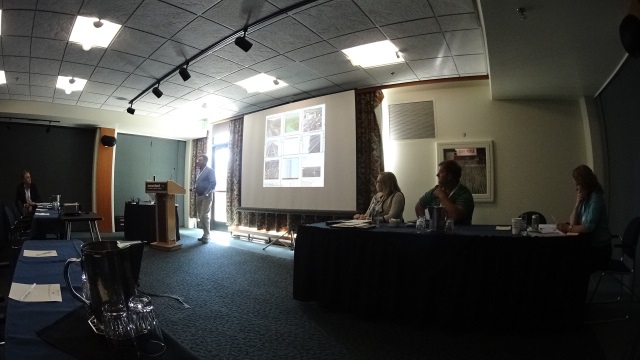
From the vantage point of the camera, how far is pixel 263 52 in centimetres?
358

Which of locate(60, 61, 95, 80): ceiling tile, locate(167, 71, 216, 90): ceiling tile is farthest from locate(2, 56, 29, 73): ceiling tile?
locate(167, 71, 216, 90): ceiling tile

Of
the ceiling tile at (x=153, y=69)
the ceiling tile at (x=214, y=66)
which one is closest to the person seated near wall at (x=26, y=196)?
the ceiling tile at (x=153, y=69)

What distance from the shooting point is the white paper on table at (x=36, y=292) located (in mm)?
753

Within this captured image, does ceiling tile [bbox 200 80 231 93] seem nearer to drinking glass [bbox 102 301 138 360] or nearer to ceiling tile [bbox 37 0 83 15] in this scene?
ceiling tile [bbox 37 0 83 15]

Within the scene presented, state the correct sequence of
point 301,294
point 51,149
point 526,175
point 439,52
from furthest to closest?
point 51,149, point 526,175, point 439,52, point 301,294

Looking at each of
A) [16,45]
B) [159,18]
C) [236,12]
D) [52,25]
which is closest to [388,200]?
[236,12]

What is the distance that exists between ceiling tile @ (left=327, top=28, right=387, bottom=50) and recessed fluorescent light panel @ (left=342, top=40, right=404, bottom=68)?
10 centimetres

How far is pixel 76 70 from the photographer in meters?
4.10

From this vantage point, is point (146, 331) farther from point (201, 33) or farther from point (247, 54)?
point (247, 54)

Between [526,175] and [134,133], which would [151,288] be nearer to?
[526,175]

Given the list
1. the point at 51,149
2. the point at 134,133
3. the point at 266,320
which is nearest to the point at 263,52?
the point at 266,320

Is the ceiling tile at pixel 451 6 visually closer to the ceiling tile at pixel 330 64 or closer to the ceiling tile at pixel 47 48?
the ceiling tile at pixel 330 64

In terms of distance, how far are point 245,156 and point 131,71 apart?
238 cm

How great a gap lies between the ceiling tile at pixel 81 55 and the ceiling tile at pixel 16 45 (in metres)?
0.35
